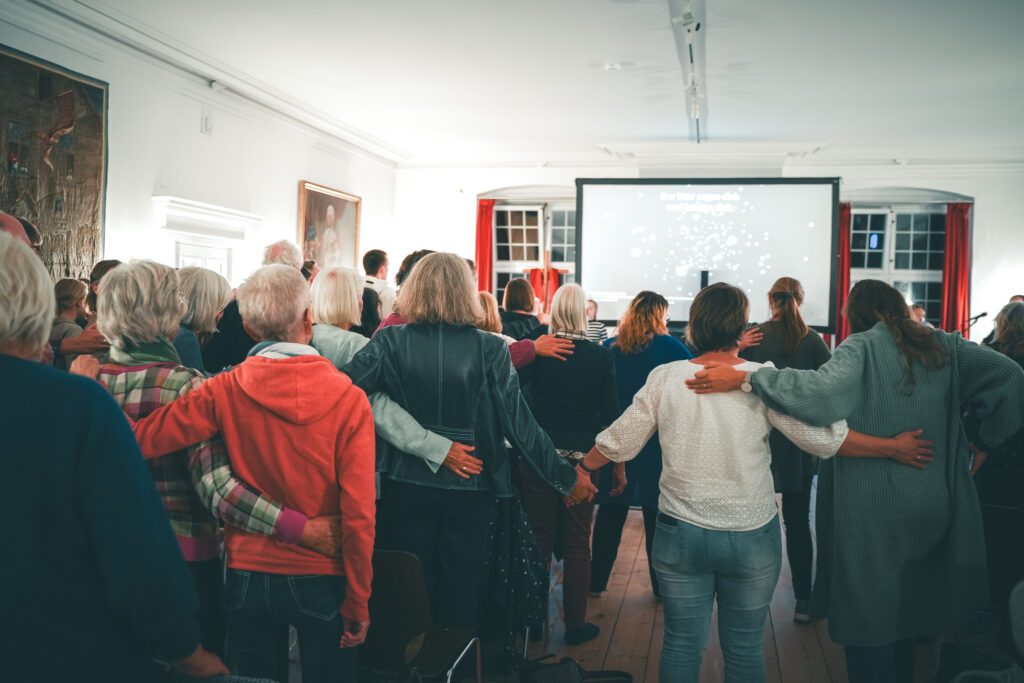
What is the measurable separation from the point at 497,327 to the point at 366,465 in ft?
5.14

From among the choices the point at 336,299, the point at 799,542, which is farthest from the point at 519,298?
the point at 799,542

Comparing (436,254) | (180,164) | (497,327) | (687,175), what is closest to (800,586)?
(497,327)

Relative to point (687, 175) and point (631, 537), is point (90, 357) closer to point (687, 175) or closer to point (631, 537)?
point (631, 537)

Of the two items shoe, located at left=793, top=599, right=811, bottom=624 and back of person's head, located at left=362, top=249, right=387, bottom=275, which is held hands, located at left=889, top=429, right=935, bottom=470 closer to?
shoe, located at left=793, top=599, right=811, bottom=624

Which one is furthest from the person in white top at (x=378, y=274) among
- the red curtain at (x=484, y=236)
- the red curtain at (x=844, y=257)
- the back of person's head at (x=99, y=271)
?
the red curtain at (x=844, y=257)

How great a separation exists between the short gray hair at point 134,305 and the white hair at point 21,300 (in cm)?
72

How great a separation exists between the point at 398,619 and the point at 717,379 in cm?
104

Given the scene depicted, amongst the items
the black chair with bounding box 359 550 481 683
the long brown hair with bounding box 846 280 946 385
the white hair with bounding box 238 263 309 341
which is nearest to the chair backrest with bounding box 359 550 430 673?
the black chair with bounding box 359 550 481 683

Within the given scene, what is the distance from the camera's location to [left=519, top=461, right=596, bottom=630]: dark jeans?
3.16 metres

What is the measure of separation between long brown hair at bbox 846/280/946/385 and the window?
29.2ft

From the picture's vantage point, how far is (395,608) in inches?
77.5

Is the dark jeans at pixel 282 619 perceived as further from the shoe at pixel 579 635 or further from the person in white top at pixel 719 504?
the shoe at pixel 579 635

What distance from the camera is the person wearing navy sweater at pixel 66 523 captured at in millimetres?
1025

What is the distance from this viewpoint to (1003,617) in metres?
3.09
